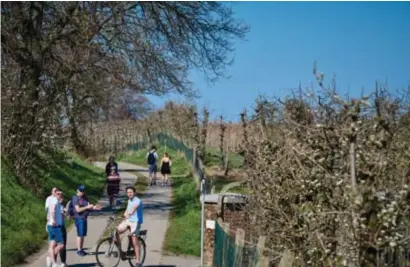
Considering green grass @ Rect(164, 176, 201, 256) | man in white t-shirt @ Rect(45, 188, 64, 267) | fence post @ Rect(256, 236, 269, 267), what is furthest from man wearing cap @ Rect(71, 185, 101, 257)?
fence post @ Rect(256, 236, 269, 267)

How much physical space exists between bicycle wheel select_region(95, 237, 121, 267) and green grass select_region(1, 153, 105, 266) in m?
1.72

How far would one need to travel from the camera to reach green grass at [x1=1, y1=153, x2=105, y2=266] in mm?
16438

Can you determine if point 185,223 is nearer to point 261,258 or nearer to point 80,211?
point 80,211

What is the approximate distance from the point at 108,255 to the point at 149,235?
5.02 meters

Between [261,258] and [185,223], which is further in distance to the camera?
[185,223]

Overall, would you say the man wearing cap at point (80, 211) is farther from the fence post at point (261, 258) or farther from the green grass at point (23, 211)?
the fence post at point (261, 258)

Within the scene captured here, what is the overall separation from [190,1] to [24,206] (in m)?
9.58

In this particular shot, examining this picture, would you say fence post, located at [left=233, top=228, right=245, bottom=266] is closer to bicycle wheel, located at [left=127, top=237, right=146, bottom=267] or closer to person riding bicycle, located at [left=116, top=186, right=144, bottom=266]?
person riding bicycle, located at [left=116, top=186, right=144, bottom=266]

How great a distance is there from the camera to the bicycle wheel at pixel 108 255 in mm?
16141

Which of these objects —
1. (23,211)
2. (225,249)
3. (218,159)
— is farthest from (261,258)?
(218,159)

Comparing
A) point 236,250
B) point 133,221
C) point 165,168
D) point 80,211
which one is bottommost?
point 236,250

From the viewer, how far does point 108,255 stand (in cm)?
1623

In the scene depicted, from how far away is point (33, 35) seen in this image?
986 inches

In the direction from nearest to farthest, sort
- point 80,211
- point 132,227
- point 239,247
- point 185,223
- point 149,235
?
1. point 239,247
2. point 132,227
3. point 80,211
4. point 149,235
5. point 185,223
